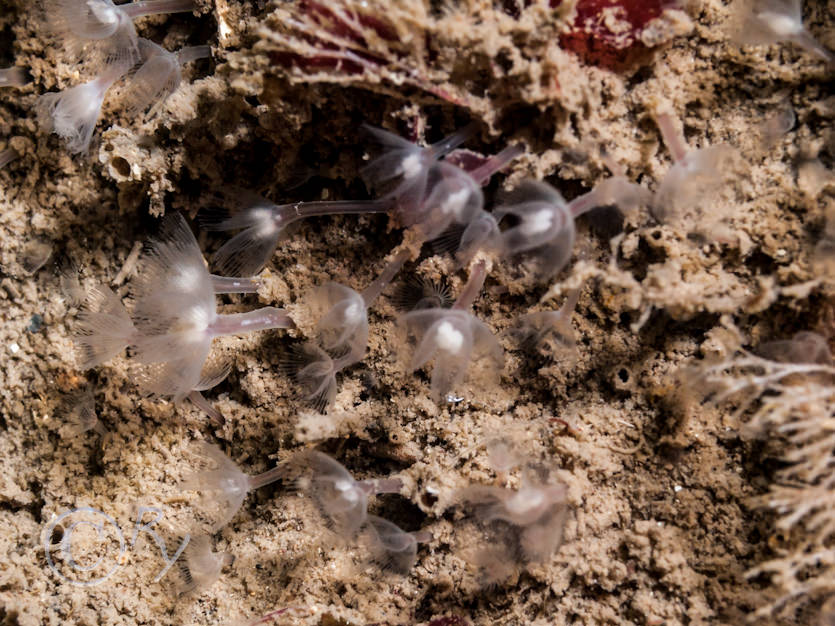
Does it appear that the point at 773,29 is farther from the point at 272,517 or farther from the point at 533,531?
the point at 272,517

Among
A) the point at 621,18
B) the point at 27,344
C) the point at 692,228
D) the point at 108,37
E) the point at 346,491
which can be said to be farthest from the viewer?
the point at 27,344

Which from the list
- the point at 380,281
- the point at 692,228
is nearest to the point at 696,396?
the point at 692,228

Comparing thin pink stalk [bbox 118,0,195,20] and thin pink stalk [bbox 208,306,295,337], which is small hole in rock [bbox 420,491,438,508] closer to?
thin pink stalk [bbox 208,306,295,337]

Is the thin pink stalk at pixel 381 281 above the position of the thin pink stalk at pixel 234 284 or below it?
above

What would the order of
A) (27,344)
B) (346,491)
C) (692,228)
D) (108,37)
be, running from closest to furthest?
1. (692,228)
2. (346,491)
3. (108,37)
4. (27,344)
